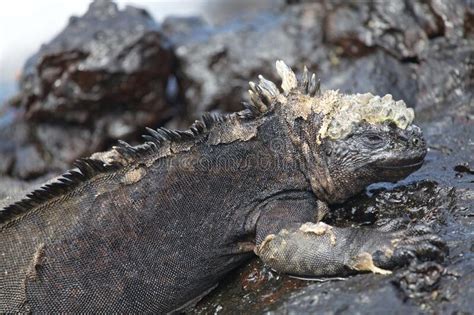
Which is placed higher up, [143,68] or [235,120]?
[235,120]

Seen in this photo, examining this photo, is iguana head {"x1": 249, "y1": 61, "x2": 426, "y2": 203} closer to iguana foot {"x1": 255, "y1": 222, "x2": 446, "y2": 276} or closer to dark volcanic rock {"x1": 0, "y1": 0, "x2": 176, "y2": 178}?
iguana foot {"x1": 255, "y1": 222, "x2": 446, "y2": 276}

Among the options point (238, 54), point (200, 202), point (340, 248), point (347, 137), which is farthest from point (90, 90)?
point (340, 248)

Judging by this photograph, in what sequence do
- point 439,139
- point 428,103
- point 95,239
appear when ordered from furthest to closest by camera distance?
point 428,103 < point 439,139 < point 95,239

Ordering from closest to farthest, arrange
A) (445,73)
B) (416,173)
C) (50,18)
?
1. (416,173)
2. (445,73)
3. (50,18)

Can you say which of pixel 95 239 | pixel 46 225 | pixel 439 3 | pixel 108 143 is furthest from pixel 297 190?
pixel 108 143

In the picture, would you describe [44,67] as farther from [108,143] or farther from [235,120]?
[235,120]

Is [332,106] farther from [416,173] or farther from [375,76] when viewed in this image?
[375,76]
